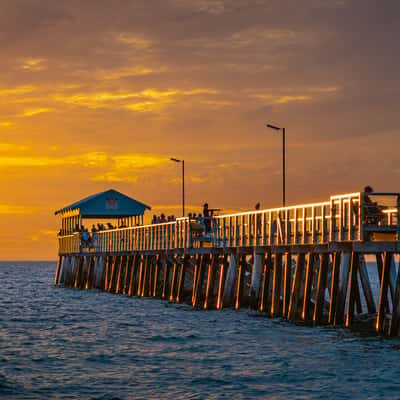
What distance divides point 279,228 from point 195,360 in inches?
419

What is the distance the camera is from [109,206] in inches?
2739

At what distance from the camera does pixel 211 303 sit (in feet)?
128

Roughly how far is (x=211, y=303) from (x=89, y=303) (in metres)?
12.3

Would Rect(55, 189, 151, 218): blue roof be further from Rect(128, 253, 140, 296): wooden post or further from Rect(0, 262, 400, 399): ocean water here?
Rect(0, 262, 400, 399): ocean water

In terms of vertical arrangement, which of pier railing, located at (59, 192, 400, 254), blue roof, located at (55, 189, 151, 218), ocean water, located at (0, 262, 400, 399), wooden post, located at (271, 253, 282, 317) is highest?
blue roof, located at (55, 189, 151, 218)

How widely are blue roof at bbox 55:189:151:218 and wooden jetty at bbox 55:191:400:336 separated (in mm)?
2421

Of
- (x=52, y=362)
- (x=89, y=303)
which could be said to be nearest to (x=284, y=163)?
(x=89, y=303)

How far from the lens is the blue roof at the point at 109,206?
2724 inches

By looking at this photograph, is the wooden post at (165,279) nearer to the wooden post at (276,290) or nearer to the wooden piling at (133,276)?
the wooden piling at (133,276)

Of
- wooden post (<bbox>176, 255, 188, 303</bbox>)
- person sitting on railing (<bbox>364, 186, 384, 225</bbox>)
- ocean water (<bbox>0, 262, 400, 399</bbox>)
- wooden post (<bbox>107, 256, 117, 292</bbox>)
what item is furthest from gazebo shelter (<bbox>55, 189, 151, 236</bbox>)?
person sitting on railing (<bbox>364, 186, 384, 225</bbox>)

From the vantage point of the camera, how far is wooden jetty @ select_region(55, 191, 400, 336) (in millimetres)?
27500

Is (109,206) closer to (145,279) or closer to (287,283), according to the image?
(145,279)

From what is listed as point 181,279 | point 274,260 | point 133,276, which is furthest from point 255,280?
point 133,276

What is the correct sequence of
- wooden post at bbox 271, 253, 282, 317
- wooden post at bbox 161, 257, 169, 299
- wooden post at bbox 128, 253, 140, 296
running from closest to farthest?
wooden post at bbox 271, 253, 282, 317
wooden post at bbox 161, 257, 169, 299
wooden post at bbox 128, 253, 140, 296
